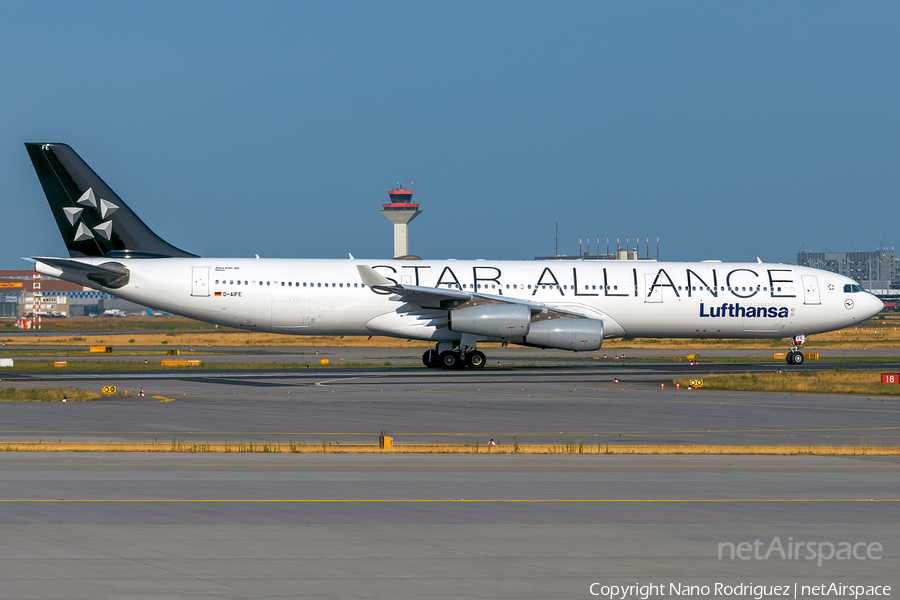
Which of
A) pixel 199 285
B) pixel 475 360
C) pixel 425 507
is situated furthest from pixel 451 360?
pixel 425 507

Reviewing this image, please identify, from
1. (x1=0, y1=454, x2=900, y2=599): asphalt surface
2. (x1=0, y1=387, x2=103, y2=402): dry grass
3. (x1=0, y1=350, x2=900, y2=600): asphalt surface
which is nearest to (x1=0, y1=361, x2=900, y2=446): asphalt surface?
(x1=0, y1=350, x2=900, y2=600): asphalt surface

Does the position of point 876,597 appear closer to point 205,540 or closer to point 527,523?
point 527,523

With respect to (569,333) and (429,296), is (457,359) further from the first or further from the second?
(569,333)

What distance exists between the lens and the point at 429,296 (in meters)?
38.7

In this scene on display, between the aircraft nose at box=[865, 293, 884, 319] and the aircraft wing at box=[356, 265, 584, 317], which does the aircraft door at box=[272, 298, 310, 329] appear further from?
the aircraft nose at box=[865, 293, 884, 319]

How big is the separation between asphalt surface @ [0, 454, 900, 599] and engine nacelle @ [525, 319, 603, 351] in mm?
21931

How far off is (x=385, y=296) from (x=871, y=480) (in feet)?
90.0

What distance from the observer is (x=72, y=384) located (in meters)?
31.9

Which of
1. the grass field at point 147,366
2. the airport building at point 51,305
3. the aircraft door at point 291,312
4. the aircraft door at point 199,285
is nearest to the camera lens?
the grass field at point 147,366

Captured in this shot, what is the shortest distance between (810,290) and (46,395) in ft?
101

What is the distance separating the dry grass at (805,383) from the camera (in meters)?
30.8

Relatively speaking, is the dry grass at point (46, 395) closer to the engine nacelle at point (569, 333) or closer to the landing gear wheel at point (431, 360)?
the landing gear wheel at point (431, 360)

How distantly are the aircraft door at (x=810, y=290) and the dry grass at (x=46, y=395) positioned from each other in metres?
29.2

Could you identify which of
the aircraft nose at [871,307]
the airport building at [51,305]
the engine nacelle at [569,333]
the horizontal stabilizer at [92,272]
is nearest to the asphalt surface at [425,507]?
the engine nacelle at [569,333]
